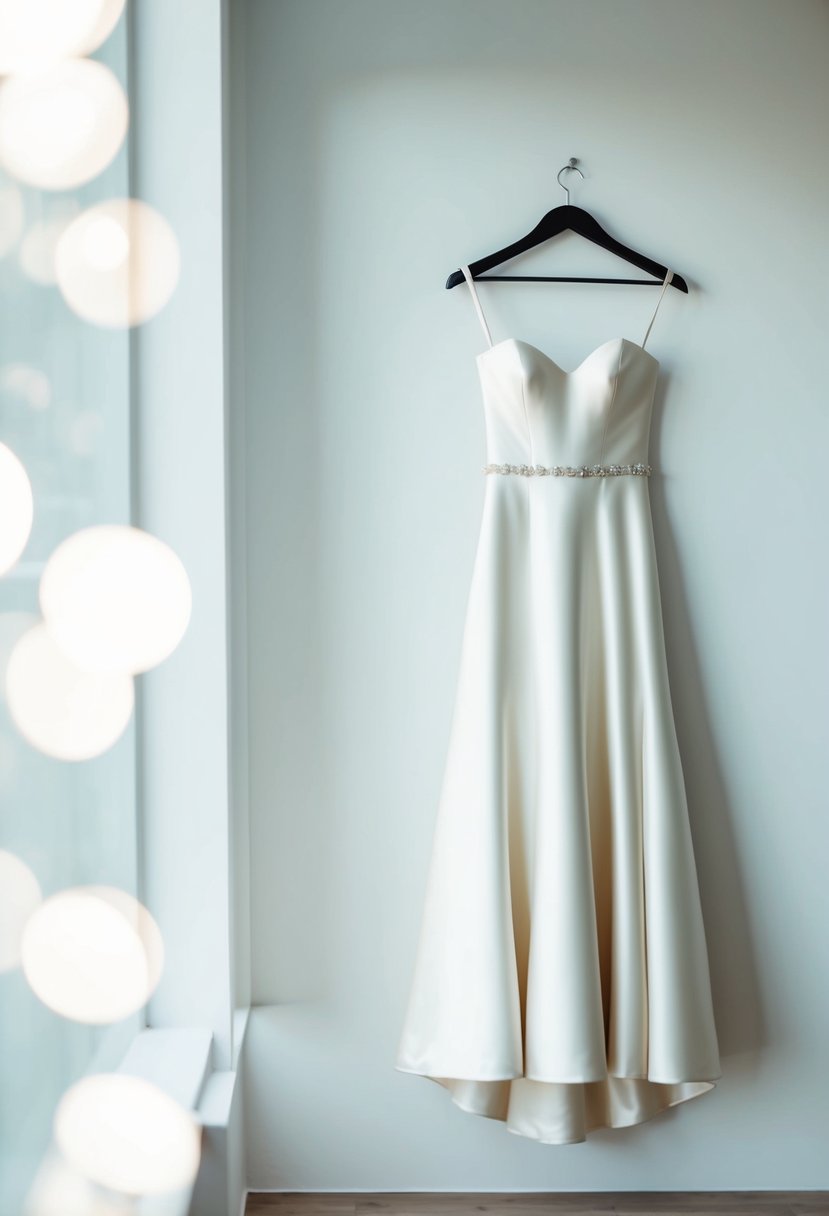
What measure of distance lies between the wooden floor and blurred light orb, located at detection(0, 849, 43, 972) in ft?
3.08

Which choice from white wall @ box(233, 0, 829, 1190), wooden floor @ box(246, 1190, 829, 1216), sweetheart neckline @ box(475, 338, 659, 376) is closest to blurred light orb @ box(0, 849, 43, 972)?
white wall @ box(233, 0, 829, 1190)

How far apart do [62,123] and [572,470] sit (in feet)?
2.84

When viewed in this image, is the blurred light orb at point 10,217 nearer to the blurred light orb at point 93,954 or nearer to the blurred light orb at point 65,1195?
the blurred light orb at point 93,954

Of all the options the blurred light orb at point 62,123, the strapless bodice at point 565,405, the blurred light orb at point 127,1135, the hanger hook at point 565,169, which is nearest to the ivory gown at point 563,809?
the strapless bodice at point 565,405

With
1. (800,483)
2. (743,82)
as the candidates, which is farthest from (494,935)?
(743,82)

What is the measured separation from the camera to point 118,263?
A: 1347 mm

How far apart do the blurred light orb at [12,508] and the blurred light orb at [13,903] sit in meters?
0.28

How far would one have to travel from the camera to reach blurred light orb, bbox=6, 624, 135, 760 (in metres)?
0.96

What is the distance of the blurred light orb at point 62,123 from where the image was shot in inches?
37.7

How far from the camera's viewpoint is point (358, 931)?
5.44 ft

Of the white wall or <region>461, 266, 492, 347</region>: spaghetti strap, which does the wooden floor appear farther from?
<region>461, 266, 492, 347</region>: spaghetti strap

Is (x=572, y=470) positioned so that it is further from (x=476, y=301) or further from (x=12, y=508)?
(x=12, y=508)

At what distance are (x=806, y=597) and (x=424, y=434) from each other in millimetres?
720

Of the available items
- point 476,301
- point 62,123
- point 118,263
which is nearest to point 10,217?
point 62,123
